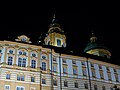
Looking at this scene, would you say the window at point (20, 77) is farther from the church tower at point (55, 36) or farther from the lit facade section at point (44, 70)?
the church tower at point (55, 36)

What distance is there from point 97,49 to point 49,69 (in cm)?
2331

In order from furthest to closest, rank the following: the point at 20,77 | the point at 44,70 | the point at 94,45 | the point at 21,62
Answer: the point at 94,45 < the point at 44,70 < the point at 21,62 < the point at 20,77

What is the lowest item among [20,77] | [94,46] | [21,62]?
[20,77]

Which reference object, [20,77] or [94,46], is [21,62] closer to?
[20,77]

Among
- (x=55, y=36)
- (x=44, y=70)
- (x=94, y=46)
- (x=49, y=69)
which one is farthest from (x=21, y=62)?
(x=94, y=46)

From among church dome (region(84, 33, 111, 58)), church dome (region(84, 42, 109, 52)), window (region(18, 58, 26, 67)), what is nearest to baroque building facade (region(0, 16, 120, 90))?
window (region(18, 58, 26, 67))

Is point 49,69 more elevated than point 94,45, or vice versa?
point 94,45

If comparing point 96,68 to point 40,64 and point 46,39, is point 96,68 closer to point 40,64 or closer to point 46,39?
point 40,64

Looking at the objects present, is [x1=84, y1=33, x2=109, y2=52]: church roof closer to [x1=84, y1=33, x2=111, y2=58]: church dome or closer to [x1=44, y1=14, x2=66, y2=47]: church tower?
[x1=84, y1=33, x2=111, y2=58]: church dome

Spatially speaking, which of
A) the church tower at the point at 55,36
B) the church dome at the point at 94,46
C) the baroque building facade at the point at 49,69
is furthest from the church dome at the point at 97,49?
the baroque building facade at the point at 49,69

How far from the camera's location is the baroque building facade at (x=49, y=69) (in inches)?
1826

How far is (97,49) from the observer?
69500 mm

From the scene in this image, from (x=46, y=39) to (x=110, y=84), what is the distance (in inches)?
938

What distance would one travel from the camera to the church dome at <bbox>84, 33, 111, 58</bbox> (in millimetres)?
69375
